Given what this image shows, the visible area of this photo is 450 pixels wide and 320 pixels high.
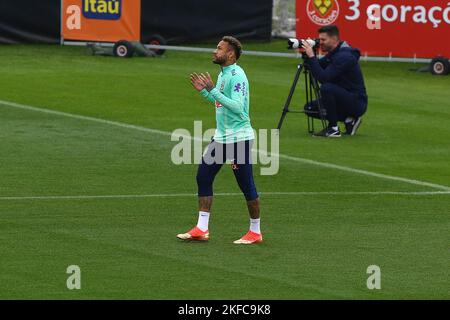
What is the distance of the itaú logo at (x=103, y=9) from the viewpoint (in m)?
33.8

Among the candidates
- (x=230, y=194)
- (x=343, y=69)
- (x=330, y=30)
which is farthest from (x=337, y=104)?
(x=230, y=194)

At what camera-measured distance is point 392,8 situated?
31.9m

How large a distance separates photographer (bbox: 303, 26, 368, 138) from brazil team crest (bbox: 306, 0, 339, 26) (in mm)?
9364

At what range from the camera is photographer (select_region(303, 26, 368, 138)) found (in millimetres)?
22188

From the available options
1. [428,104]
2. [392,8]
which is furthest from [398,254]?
[392,8]

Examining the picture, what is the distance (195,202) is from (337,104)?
674 cm

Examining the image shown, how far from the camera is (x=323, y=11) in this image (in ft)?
106

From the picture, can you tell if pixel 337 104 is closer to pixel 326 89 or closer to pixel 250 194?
pixel 326 89

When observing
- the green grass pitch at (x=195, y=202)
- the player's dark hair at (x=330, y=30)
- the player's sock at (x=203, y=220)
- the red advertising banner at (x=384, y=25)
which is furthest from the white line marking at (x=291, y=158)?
the red advertising banner at (x=384, y=25)

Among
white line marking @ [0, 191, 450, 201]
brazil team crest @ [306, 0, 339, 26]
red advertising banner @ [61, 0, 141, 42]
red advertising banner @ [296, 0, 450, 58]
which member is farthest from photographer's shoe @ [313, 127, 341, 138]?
red advertising banner @ [61, 0, 141, 42]

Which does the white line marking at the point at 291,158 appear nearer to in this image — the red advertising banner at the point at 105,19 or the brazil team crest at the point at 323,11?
the red advertising banner at the point at 105,19
